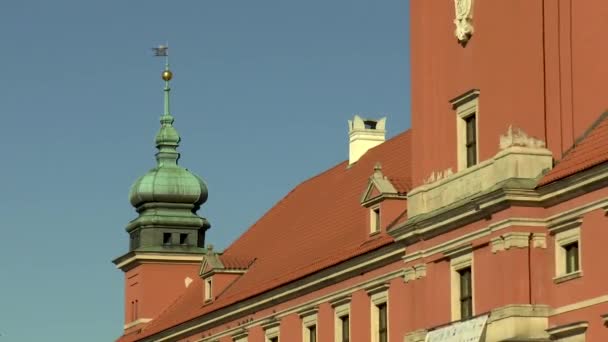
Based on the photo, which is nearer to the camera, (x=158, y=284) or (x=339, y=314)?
(x=339, y=314)

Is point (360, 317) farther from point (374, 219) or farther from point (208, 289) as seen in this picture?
point (208, 289)

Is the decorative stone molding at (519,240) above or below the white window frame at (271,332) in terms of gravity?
below

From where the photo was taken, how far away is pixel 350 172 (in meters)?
68.0

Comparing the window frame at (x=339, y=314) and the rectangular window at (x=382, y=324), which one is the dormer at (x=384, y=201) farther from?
the window frame at (x=339, y=314)

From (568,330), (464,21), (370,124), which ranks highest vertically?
(370,124)

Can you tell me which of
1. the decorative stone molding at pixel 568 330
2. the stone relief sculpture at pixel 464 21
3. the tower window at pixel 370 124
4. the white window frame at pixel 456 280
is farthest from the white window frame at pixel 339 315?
the decorative stone molding at pixel 568 330

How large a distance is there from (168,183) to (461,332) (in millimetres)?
33453

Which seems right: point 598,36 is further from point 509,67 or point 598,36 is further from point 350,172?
point 350,172

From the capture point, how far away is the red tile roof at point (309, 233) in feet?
202

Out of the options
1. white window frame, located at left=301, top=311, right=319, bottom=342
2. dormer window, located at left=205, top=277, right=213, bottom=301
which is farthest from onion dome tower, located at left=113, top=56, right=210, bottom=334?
white window frame, located at left=301, top=311, right=319, bottom=342

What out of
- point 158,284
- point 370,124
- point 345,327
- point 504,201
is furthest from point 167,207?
point 504,201

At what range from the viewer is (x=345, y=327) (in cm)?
6047

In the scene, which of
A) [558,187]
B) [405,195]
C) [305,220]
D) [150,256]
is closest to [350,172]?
[305,220]

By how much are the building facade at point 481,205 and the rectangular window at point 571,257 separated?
36 millimetres
